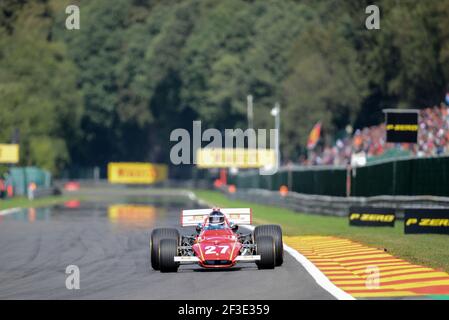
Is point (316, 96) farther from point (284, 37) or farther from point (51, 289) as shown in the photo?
point (51, 289)

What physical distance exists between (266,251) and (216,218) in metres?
1.42

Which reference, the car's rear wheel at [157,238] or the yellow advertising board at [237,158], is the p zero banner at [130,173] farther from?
the car's rear wheel at [157,238]

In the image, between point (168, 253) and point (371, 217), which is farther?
point (371, 217)

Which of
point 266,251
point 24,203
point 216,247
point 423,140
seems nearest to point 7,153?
point 24,203

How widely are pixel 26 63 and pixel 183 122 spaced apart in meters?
31.9

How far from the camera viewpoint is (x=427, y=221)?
2898 centimetres

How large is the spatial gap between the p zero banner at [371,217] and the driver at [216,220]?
1389cm

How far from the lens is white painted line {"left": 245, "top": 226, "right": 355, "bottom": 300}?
15.7 m

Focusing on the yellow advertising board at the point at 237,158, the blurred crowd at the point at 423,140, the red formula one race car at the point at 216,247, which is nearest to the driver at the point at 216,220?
the red formula one race car at the point at 216,247

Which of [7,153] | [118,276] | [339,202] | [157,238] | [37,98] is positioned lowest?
[339,202]

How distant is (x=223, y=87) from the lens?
121812 millimetres

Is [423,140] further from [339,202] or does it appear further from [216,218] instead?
[216,218]

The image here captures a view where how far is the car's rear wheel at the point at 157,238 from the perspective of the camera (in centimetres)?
1978

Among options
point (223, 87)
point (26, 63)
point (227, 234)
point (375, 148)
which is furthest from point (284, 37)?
point (227, 234)
